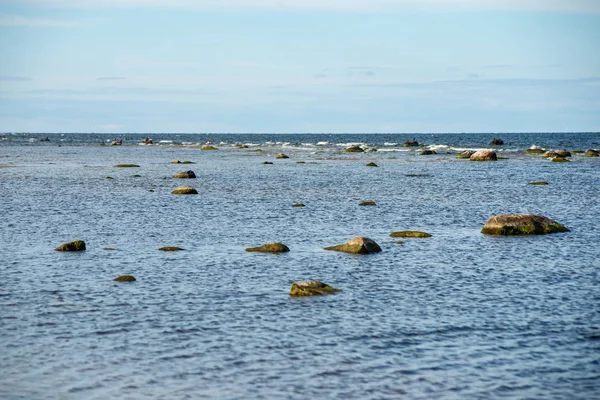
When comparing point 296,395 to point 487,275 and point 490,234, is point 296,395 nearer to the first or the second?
point 487,275

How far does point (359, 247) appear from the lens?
3009cm

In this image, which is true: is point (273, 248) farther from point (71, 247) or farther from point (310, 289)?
point (71, 247)

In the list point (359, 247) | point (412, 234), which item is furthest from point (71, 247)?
point (412, 234)

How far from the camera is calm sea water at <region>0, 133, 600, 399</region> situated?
15141 millimetres

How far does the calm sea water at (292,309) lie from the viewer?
1514 cm

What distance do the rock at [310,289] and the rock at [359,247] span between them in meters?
7.09

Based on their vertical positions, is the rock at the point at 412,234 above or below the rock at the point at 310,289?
above

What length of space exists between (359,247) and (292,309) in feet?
31.4

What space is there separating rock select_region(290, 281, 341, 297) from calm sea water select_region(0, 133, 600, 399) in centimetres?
43

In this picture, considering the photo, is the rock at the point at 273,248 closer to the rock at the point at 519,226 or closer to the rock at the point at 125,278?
the rock at the point at 125,278

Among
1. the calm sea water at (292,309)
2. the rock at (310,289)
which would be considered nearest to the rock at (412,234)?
the calm sea water at (292,309)

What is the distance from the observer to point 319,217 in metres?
43.1

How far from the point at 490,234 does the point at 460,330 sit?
17.6m

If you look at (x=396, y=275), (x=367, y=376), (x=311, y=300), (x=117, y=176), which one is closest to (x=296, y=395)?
(x=367, y=376)
